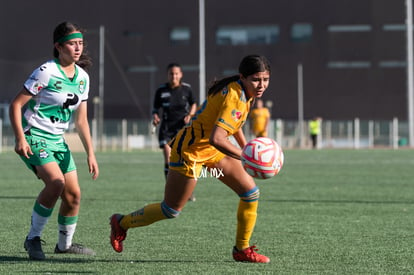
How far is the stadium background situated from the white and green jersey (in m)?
48.3

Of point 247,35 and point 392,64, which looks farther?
point 247,35

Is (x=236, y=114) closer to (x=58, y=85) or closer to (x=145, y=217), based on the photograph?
(x=145, y=217)

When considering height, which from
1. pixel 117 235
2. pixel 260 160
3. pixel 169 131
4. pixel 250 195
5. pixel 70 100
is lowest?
pixel 117 235

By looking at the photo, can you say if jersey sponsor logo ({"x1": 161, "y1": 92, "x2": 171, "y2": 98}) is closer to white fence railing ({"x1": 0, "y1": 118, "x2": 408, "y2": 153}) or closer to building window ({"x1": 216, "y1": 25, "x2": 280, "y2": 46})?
white fence railing ({"x1": 0, "y1": 118, "x2": 408, "y2": 153})

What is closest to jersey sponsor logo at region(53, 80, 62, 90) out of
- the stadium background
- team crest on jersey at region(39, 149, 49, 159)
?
team crest on jersey at region(39, 149, 49, 159)

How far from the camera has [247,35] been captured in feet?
190

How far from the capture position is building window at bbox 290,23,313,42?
57522 millimetres

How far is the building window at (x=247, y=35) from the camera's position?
57.9 meters

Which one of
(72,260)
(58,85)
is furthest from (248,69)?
(72,260)

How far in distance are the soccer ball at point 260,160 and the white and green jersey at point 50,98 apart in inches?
65.1

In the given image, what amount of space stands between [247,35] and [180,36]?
16.5 ft

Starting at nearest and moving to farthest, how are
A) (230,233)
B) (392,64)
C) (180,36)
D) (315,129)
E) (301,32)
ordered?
(230,233), (315,129), (392,64), (301,32), (180,36)

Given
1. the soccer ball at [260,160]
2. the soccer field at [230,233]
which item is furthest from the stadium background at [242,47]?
the soccer ball at [260,160]

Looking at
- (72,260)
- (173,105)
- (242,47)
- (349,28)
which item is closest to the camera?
(72,260)
